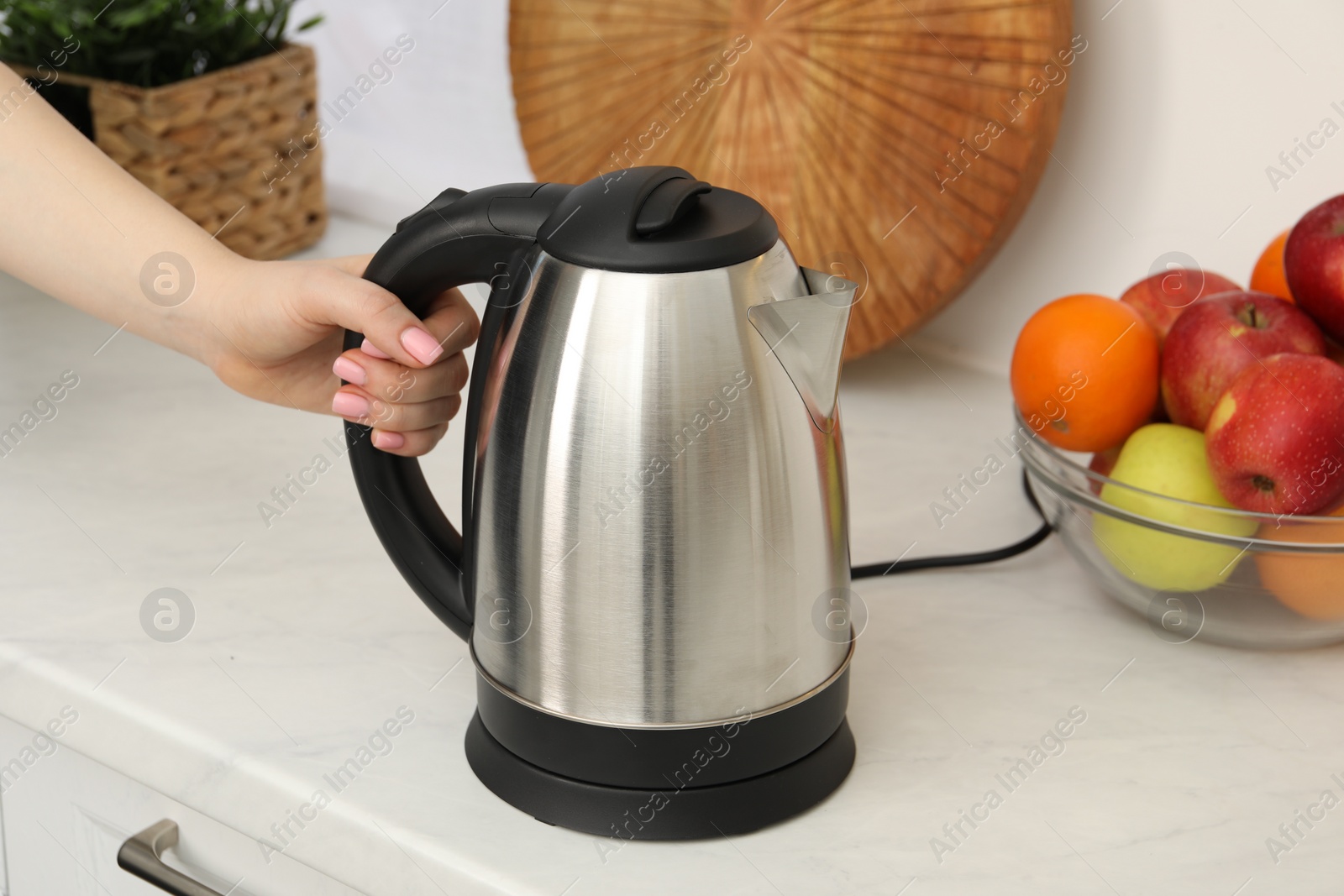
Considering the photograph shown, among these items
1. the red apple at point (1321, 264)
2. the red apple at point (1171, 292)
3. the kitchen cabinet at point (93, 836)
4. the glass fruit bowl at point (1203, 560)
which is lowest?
the kitchen cabinet at point (93, 836)

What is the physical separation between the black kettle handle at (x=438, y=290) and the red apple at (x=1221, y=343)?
38cm

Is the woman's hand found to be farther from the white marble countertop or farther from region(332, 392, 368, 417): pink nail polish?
the white marble countertop

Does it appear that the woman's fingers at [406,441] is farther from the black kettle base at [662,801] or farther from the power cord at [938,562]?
the power cord at [938,562]

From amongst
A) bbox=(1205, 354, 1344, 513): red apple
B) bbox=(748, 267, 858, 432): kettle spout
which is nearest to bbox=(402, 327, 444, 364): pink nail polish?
bbox=(748, 267, 858, 432): kettle spout

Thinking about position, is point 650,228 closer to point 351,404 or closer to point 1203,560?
point 351,404

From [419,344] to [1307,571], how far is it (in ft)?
1.51

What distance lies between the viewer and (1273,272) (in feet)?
Result: 2.52

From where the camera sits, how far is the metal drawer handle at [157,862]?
621 millimetres

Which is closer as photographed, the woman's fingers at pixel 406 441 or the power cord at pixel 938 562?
the woman's fingers at pixel 406 441

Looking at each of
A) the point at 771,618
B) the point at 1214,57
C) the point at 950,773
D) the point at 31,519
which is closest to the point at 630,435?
the point at 771,618

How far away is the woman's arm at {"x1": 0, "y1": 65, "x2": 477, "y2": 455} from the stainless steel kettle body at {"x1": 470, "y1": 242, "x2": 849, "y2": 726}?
111 millimetres

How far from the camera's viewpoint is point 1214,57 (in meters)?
0.88

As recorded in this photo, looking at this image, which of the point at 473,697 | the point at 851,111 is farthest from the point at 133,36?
the point at 473,697

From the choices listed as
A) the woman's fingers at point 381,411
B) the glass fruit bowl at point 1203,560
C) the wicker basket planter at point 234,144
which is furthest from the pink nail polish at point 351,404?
the wicker basket planter at point 234,144
